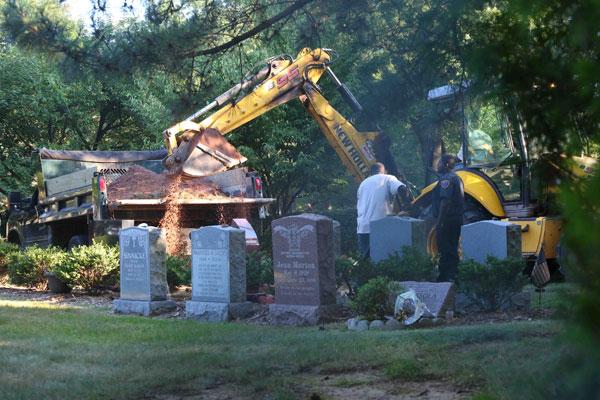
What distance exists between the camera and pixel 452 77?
810cm

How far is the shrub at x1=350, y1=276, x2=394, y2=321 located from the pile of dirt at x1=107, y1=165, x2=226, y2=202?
793 centimetres

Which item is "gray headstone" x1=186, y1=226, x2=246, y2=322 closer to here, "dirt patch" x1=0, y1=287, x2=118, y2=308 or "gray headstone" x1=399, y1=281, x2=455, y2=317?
"dirt patch" x1=0, y1=287, x2=118, y2=308

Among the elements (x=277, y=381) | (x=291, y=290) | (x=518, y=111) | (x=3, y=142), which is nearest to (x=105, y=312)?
(x=291, y=290)

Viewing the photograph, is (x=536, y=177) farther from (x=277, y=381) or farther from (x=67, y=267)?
(x=67, y=267)

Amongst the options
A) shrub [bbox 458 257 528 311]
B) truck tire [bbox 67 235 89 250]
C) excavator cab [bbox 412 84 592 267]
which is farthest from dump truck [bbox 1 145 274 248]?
shrub [bbox 458 257 528 311]

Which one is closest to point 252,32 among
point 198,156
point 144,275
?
point 144,275

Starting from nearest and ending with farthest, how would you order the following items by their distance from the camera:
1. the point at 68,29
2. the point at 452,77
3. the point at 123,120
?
1. the point at 452,77
2. the point at 68,29
3. the point at 123,120

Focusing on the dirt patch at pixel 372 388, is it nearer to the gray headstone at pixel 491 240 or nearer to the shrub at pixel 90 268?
the gray headstone at pixel 491 240

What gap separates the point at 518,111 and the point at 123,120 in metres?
31.6

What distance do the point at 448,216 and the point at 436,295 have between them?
7.35 ft

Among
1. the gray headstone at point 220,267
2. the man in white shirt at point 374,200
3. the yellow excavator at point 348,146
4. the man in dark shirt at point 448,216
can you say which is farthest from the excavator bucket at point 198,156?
the man in dark shirt at point 448,216

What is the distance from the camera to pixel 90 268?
1586cm

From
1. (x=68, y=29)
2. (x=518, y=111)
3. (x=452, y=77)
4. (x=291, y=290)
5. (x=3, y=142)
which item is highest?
(x=3, y=142)

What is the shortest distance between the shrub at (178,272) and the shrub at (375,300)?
18.9 feet
